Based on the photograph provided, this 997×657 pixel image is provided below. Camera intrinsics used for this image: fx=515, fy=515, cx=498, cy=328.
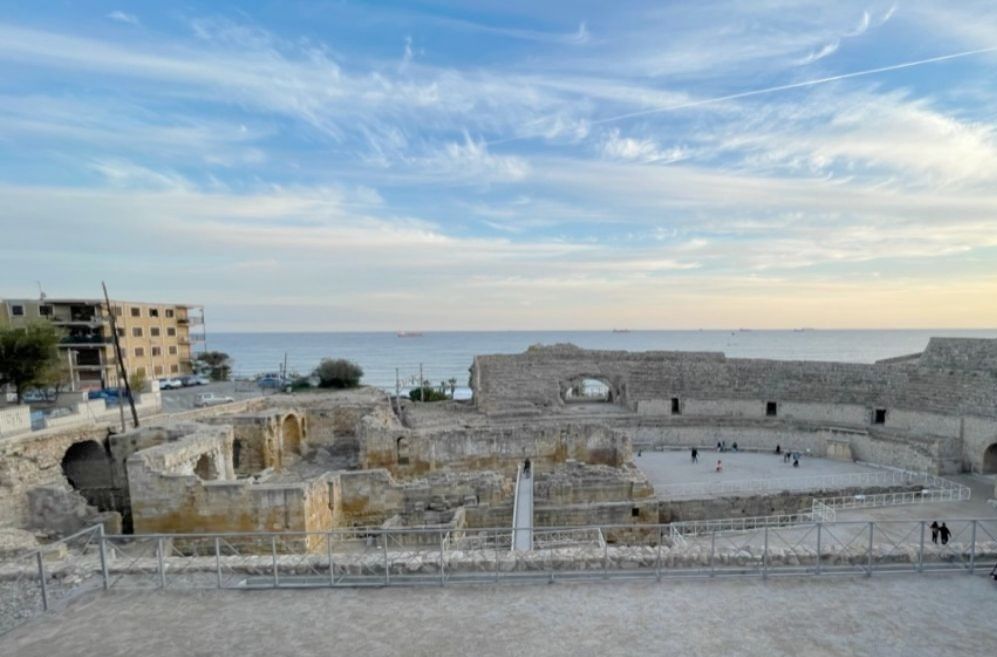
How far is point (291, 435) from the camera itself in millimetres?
22578

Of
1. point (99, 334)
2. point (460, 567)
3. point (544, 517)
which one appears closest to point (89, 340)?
point (99, 334)

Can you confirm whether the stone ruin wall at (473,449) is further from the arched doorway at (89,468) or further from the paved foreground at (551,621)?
the paved foreground at (551,621)

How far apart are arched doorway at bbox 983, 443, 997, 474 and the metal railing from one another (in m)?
2.70

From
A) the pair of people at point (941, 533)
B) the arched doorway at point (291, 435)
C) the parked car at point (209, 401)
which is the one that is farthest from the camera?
the parked car at point (209, 401)

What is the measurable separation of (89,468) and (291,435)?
6.95 metres

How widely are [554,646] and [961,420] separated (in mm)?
22167

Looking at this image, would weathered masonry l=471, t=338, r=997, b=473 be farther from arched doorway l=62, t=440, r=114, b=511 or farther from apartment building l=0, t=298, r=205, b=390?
apartment building l=0, t=298, r=205, b=390

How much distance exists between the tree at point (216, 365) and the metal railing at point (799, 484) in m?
45.5

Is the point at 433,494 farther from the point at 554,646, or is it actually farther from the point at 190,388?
the point at 190,388

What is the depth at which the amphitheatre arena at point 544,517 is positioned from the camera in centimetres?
548

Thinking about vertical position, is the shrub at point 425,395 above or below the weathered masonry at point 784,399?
below

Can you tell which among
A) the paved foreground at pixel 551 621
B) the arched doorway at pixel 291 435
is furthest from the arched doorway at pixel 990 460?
the arched doorway at pixel 291 435

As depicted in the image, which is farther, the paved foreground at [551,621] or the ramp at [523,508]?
the ramp at [523,508]

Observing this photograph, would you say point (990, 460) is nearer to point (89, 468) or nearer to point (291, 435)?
point (291, 435)
